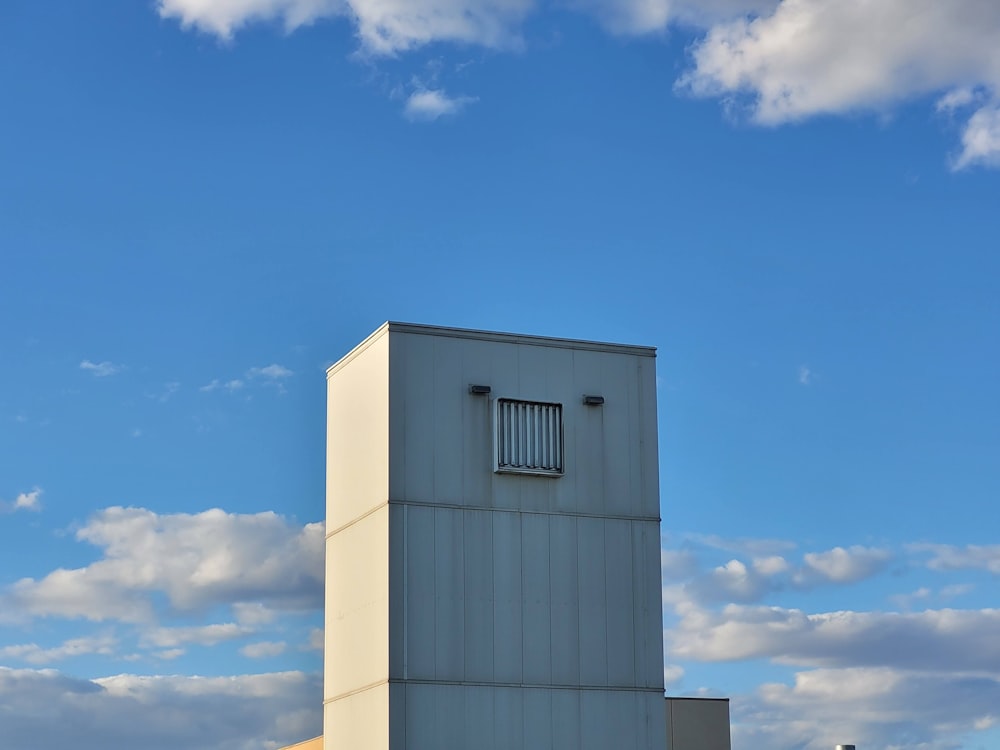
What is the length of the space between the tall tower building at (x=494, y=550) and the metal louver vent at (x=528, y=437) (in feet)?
0.09

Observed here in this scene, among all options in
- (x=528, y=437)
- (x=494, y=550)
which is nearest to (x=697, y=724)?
(x=494, y=550)

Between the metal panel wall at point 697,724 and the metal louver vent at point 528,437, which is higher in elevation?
the metal louver vent at point 528,437

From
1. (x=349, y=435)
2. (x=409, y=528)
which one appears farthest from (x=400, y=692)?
(x=349, y=435)

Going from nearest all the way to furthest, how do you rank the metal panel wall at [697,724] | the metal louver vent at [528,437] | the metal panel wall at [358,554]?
the metal panel wall at [358,554], the metal louver vent at [528,437], the metal panel wall at [697,724]

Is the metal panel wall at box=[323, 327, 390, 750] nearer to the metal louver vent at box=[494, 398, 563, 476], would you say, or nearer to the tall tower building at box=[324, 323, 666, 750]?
the tall tower building at box=[324, 323, 666, 750]

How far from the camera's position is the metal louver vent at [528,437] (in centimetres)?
2905

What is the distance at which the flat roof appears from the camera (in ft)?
95.3

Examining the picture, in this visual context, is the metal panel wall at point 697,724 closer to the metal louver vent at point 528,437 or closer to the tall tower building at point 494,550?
the tall tower building at point 494,550

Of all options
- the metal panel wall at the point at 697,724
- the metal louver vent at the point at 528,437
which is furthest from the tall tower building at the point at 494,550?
the metal panel wall at the point at 697,724

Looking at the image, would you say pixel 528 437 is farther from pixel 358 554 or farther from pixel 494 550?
pixel 358 554

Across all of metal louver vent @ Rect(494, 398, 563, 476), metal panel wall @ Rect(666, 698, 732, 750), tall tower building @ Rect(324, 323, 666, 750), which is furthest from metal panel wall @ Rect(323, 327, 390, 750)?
metal panel wall @ Rect(666, 698, 732, 750)

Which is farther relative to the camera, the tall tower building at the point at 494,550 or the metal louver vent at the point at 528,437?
the metal louver vent at the point at 528,437

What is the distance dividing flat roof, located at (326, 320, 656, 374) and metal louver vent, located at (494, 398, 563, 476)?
1.23 meters

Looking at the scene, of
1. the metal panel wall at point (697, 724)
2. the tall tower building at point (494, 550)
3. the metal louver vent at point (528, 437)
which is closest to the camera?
the tall tower building at point (494, 550)
